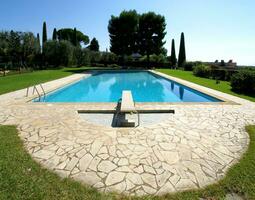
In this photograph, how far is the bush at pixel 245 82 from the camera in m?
10.6

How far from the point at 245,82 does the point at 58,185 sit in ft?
38.0

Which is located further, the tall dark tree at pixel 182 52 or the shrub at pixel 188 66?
the tall dark tree at pixel 182 52

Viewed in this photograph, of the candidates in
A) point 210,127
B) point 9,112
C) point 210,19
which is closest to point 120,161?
point 210,127

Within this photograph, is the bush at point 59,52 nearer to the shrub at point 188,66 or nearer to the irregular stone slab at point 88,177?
the shrub at point 188,66

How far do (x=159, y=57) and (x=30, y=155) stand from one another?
3483cm

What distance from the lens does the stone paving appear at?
291 cm

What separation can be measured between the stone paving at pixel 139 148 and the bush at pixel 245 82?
5450 millimetres

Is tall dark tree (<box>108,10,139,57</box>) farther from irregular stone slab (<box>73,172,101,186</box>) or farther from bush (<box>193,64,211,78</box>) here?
irregular stone slab (<box>73,172,101,186</box>)

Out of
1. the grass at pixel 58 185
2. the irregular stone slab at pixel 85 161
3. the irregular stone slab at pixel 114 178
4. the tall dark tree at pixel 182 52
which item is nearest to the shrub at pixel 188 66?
the tall dark tree at pixel 182 52

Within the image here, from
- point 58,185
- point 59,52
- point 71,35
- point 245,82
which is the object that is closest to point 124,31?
point 59,52

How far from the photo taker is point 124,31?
31.7 metres

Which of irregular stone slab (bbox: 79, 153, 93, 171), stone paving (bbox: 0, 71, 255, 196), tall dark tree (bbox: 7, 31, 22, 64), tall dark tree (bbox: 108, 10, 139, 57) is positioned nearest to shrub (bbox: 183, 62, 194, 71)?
tall dark tree (bbox: 108, 10, 139, 57)

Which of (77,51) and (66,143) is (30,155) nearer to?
(66,143)

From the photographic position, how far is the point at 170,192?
104 inches
